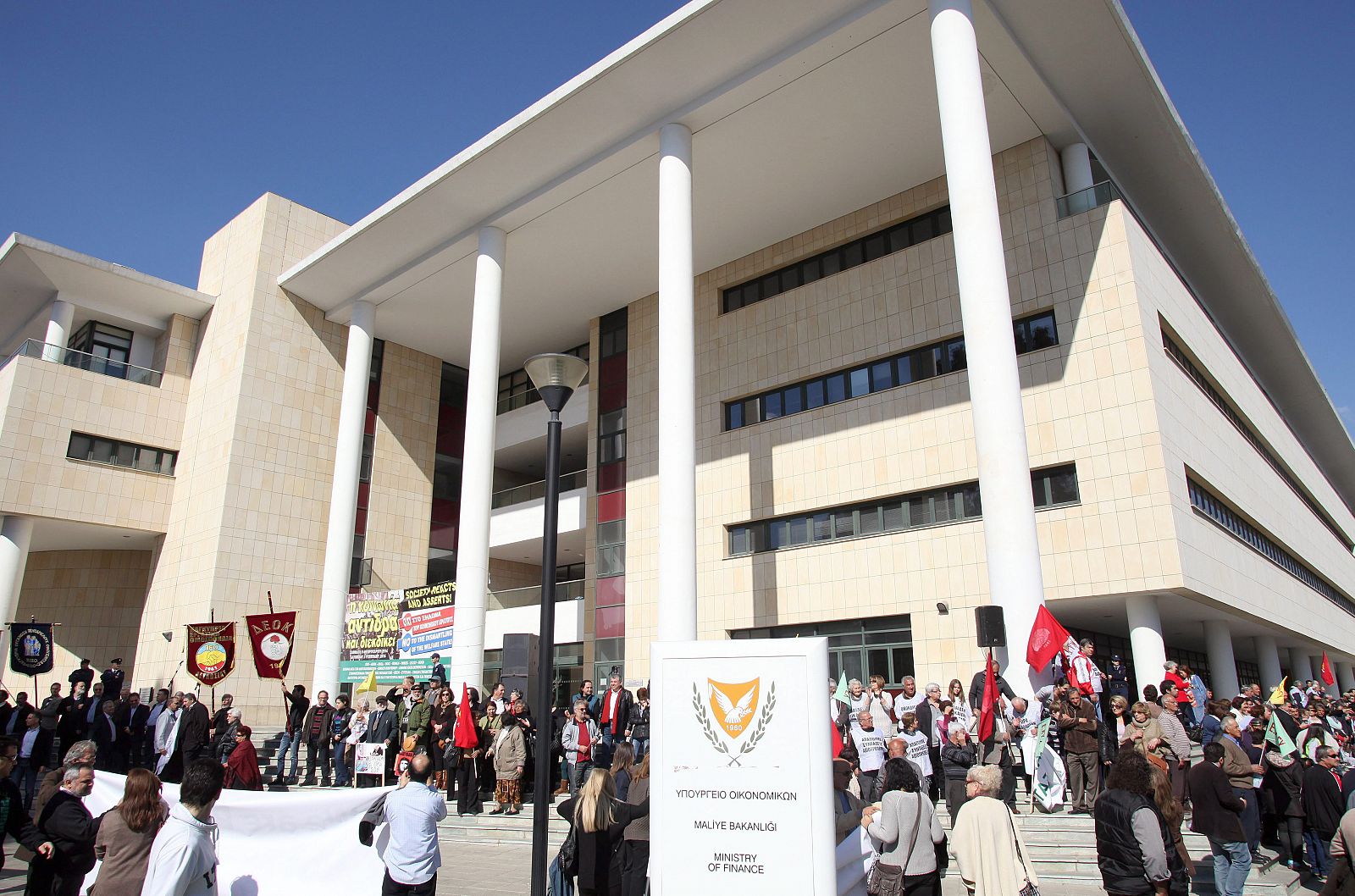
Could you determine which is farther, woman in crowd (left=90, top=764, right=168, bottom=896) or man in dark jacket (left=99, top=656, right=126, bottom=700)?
man in dark jacket (left=99, top=656, right=126, bottom=700)

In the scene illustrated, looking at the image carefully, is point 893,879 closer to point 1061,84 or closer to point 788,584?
point 788,584

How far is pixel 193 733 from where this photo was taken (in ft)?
45.6

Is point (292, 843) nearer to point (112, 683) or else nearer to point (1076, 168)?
point (112, 683)

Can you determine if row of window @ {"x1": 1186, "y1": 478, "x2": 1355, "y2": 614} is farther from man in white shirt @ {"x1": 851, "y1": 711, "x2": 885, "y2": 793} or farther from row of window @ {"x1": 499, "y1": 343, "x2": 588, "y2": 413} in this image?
row of window @ {"x1": 499, "y1": 343, "x2": 588, "y2": 413}

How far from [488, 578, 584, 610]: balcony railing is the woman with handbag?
20.5 meters

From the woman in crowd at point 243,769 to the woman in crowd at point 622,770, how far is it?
631 centimetres

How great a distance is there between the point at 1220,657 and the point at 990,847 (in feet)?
64.2

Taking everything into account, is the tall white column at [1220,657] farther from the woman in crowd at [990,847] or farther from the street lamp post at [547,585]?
the street lamp post at [547,585]

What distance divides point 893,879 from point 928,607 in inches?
548

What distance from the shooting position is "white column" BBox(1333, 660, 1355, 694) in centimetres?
3672

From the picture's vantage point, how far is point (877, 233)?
878 inches

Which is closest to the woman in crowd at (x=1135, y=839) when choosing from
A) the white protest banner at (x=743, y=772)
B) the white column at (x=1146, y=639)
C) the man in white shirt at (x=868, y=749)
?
the white protest banner at (x=743, y=772)

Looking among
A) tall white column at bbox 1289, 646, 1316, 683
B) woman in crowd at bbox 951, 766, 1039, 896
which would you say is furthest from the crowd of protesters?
tall white column at bbox 1289, 646, 1316, 683

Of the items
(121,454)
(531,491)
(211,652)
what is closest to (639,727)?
(211,652)
